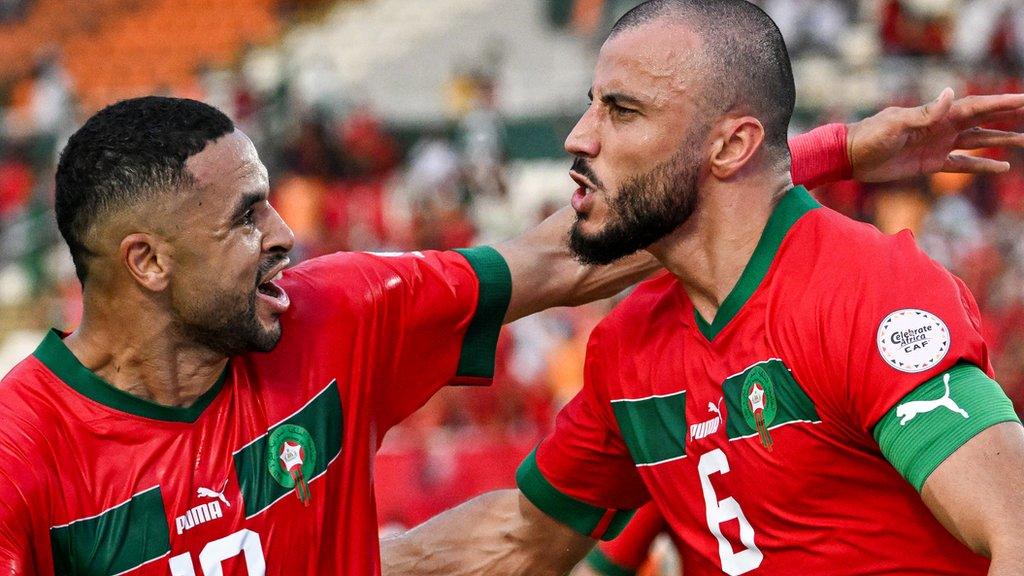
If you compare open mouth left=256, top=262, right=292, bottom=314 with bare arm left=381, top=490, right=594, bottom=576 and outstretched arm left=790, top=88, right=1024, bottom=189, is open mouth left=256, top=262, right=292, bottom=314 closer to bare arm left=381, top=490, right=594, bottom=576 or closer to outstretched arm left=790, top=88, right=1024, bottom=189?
bare arm left=381, top=490, right=594, bottom=576

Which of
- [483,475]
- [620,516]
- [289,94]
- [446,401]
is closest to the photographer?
[620,516]

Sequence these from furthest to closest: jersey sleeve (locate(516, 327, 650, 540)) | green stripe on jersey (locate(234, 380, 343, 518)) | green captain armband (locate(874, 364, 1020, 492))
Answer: jersey sleeve (locate(516, 327, 650, 540)) → green stripe on jersey (locate(234, 380, 343, 518)) → green captain armband (locate(874, 364, 1020, 492))

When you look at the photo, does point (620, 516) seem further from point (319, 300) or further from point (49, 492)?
point (49, 492)

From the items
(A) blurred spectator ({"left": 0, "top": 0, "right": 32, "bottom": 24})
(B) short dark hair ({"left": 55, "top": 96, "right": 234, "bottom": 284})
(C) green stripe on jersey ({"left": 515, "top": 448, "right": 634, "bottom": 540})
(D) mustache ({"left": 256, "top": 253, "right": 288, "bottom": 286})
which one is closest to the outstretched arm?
(C) green stripe on jersey ({"left": 515, "top": 448, "right": 634, "bottom": 540})

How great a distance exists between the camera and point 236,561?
137 inches

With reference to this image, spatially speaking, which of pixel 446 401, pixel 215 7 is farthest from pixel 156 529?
pixel 215 7

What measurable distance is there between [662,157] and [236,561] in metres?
1.38

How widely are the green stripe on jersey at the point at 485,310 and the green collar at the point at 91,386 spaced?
0.81 meters

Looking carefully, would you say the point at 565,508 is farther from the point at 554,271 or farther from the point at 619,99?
the point at 619,99

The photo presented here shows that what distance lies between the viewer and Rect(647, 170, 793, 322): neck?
3.55 metres

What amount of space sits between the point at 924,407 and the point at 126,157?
185 cm

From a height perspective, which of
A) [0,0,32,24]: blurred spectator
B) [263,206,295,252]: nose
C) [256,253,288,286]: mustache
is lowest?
[256,253,288,286]: mustache

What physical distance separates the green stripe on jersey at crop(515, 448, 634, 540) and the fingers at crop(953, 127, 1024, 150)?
134 centimetres

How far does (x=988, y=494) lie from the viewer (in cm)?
288
